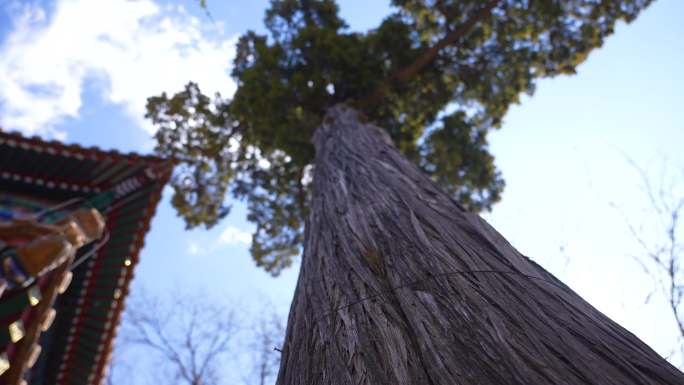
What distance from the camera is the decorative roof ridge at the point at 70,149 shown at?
318 cm

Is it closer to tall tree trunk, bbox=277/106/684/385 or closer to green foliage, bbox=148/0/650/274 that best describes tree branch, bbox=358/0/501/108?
green foliage, bbox=148/0/650/274

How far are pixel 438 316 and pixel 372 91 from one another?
19.0 feet

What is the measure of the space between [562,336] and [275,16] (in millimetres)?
7925

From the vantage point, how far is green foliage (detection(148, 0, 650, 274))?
644 cm

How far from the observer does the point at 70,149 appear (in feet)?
11.1

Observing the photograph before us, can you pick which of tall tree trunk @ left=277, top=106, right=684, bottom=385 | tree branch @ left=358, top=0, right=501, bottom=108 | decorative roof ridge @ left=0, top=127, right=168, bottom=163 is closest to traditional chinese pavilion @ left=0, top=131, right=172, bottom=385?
decorative roof ridge @ left=0, top=127, right=168, bottom=163

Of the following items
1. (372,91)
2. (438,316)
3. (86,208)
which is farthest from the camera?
(372,91)

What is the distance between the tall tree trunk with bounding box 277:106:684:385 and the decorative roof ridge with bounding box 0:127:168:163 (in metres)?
2.32

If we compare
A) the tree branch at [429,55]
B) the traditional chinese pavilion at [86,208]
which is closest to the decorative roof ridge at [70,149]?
the traditional chinese pavilion at [86,208]

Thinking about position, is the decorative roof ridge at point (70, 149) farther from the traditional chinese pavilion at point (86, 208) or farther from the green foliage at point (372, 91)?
the green foliage at point (372, 91)

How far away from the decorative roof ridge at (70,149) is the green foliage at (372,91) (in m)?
2.93

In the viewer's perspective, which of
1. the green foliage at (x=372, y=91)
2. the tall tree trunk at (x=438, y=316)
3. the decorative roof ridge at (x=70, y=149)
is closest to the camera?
the tall tree trunk at (x=438, y=316)

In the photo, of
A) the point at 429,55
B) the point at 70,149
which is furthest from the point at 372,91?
A: the point at 70,149

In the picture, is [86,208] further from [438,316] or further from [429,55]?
[429,55]
